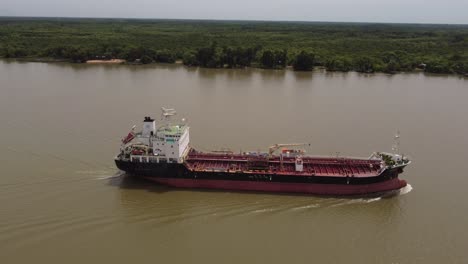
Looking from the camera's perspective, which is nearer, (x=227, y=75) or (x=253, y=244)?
(x=253, y=244)

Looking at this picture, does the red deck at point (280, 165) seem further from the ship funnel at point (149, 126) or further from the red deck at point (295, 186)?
the ship funnel at point (149, 126)

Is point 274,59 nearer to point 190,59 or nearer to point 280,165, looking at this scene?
point 190,59

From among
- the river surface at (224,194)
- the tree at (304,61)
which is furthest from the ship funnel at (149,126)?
the tree at (304,61)

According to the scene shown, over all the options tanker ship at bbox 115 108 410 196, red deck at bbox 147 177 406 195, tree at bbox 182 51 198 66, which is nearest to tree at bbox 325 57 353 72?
tree at bbox 182 51 198 66

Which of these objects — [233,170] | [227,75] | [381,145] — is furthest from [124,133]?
[227,75]

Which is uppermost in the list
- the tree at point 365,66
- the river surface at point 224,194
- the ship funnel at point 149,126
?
the tree at point 365,66

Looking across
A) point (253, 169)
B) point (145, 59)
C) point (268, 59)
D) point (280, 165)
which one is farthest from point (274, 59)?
point (253, 169)

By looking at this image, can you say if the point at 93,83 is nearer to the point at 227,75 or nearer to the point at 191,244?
the point at 227,75
